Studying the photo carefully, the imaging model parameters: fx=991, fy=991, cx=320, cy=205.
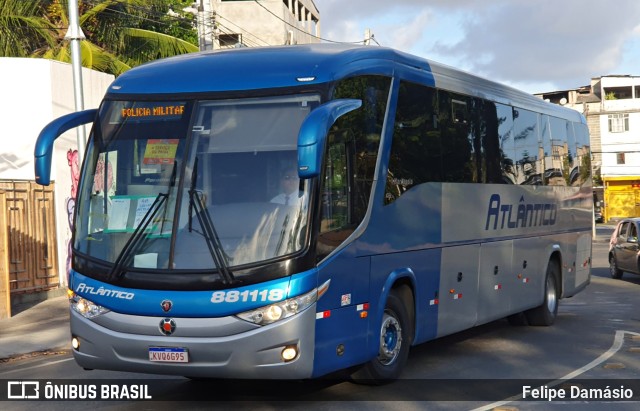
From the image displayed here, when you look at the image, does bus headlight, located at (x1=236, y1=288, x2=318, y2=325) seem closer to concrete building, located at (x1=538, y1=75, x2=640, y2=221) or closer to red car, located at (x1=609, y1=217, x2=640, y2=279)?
red car, located at (x1=609, y1=217, x2=640, y2=279)

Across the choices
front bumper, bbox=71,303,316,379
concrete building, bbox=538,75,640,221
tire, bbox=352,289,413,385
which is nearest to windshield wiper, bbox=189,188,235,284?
front bumper, bbox=71,303,316,379

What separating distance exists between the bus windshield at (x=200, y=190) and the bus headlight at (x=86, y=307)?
0.37 metres

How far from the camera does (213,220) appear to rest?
8.66 m

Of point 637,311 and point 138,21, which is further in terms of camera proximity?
point 138,21

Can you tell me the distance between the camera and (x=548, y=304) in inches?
644

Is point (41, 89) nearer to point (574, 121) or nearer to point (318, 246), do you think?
point (574, 121)

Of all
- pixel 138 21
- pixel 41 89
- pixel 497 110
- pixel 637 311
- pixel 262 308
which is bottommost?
pixel 637 311

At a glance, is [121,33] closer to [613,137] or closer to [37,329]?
[37,329]

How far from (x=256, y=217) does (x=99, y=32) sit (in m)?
27.7

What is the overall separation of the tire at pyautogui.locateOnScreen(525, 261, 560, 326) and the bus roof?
664 centimetres

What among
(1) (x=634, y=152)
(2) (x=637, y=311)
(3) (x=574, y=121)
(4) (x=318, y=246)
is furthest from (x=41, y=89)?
(1) (x=634, y=152)

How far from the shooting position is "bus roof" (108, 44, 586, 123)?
30.1ft

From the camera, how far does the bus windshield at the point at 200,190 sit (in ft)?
28.3

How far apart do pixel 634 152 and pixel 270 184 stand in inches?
3211
